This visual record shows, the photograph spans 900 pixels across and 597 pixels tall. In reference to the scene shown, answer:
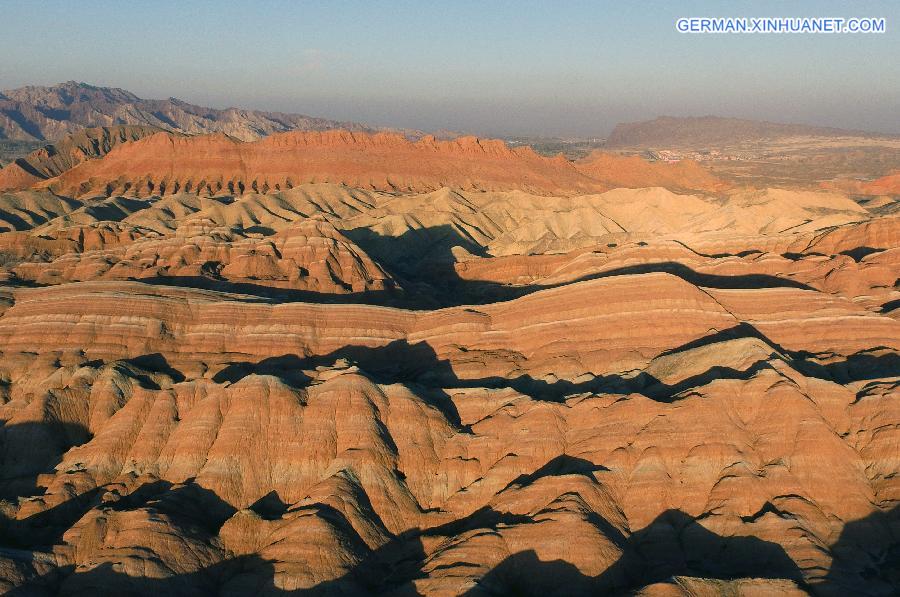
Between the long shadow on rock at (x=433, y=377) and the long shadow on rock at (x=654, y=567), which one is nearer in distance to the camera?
the long shadow on rock at (x=654, y=567)

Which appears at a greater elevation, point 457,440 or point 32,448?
point 457,440

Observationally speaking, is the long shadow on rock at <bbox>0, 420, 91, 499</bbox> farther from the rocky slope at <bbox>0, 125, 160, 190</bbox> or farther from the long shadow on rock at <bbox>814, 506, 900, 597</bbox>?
the rocky slope at <bbox>0, 125, 160, 190</bbox>

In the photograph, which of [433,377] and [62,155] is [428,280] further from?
[62,155]

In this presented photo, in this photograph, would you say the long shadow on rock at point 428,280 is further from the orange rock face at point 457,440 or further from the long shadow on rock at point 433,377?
the long shadow on rock at point 433,377

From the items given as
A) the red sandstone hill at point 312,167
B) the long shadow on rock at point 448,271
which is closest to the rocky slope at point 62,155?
the red sandstone hill at point 312,167

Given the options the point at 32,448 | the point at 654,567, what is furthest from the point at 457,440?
the point at 32,448

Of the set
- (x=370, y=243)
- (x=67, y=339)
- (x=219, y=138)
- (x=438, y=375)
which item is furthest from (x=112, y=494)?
(x=219, y=138)

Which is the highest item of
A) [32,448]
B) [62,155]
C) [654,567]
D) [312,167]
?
[312,167]

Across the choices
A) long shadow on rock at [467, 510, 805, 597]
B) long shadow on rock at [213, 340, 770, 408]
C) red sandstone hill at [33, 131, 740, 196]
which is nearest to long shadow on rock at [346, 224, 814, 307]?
long shadow on rock at [213, 340, 770, 408]
